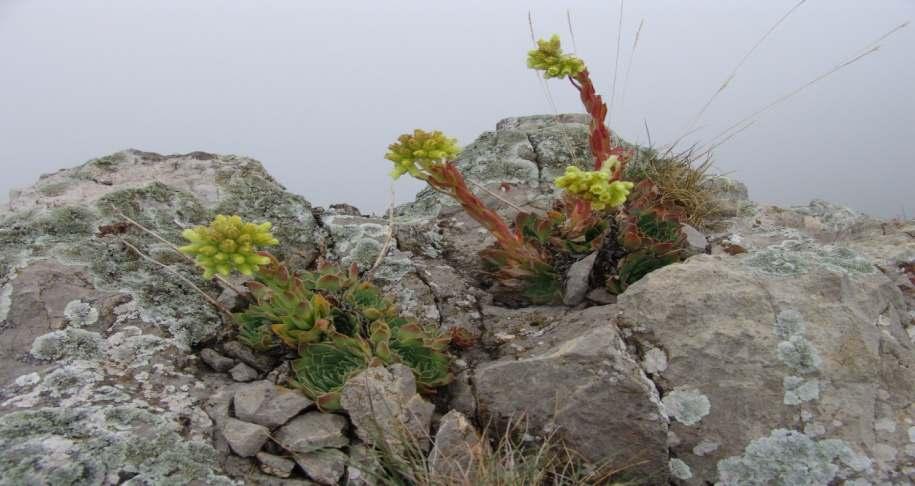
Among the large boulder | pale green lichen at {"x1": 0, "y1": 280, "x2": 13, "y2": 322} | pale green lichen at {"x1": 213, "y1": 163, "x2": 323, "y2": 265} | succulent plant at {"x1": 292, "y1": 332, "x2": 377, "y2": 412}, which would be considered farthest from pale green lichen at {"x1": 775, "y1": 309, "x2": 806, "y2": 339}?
pale green lichen at {"x1": 0, "y1": 280, "x2": 13, "y2": 322}

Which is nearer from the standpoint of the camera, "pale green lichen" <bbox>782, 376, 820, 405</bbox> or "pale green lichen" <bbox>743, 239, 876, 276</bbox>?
"pale green lichen" <bbox>782, 376, 820, 405</bbox>

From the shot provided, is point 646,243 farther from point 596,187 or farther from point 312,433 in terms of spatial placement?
point 312,433

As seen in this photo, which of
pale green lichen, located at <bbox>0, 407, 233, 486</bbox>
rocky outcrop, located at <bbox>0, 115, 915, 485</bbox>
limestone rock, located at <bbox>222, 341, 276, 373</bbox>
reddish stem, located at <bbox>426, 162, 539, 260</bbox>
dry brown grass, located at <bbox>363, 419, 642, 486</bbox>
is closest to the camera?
pale green lichen, located at <bbox>0, 407, 233, 486</bbox>

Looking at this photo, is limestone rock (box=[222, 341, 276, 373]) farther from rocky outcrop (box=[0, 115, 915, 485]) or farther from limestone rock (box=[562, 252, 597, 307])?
limestone rock (box=[562, 252, 597, 307])

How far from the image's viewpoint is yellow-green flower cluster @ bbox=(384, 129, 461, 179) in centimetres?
347

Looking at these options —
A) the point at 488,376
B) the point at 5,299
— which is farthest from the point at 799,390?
the point at 5,299

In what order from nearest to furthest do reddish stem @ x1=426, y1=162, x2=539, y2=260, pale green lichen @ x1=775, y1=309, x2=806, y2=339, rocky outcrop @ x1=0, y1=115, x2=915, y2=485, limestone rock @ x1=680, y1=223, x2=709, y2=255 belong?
rocky outcrop @ x1=0, y1=115, x2=915, y2=485, pale green lichen @ x1=775, y1=309, x2=806, y2=339, reddish stem @ x1=426, y1=162, x2=539, y2=260, limestone rock @ x1=680, y1=223, x2=709, y2=255

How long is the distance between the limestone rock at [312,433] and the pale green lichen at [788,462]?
5.24 feet

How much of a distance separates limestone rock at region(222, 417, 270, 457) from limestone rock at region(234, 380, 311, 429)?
56 mm

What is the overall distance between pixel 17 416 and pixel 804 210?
507cm

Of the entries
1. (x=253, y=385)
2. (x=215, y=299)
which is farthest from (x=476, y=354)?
(x=215, y=299)

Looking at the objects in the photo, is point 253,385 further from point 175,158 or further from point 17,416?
point 175,158

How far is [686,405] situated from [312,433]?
63.0 inches

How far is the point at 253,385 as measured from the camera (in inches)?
122
